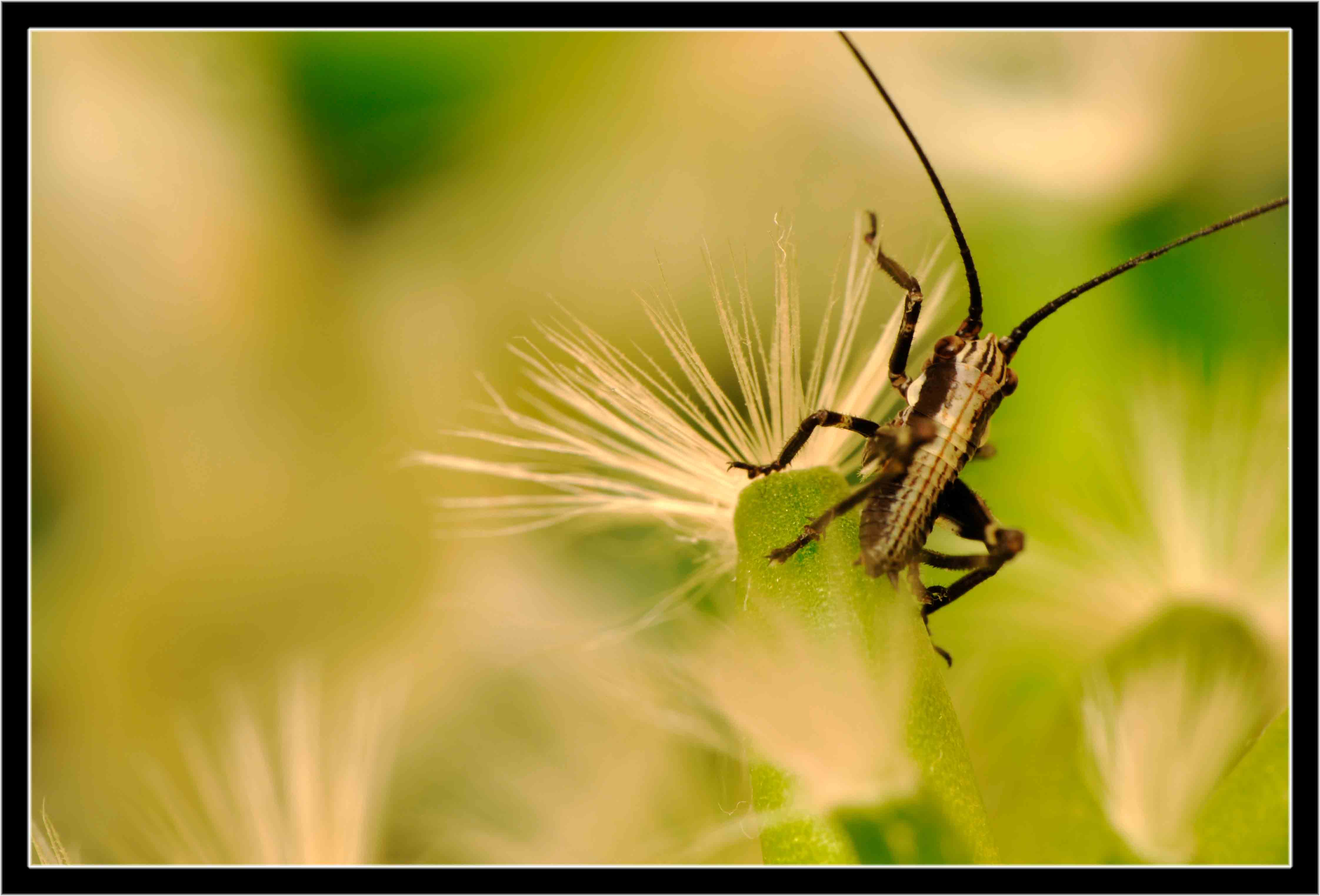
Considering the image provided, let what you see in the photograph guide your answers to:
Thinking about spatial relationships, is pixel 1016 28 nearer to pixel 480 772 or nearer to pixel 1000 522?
pixel 1000 522

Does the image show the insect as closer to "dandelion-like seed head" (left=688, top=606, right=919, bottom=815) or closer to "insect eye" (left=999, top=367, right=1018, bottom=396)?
"insect eye" (left=999, top=367, right=1018, bottom=396)

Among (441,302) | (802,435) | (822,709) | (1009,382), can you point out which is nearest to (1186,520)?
(1009,382)

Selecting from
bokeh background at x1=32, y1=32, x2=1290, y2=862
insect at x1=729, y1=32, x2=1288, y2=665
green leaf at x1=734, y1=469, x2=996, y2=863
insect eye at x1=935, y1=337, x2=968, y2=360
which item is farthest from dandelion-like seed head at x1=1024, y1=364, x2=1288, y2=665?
green leaf at x1=734, y1=469, x2=996, y2=863

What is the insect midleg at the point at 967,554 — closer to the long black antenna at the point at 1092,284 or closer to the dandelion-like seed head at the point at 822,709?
the long black antenna at the point at 1092,284

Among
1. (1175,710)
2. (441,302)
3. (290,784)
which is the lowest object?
(1175,710)

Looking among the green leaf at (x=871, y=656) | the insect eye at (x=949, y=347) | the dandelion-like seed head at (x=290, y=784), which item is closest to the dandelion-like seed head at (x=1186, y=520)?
the insect eye at (x=949, y=347)

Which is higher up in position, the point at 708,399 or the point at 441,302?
the point at 441,302

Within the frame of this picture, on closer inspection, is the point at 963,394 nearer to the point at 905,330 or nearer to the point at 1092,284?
the point at 905,330
